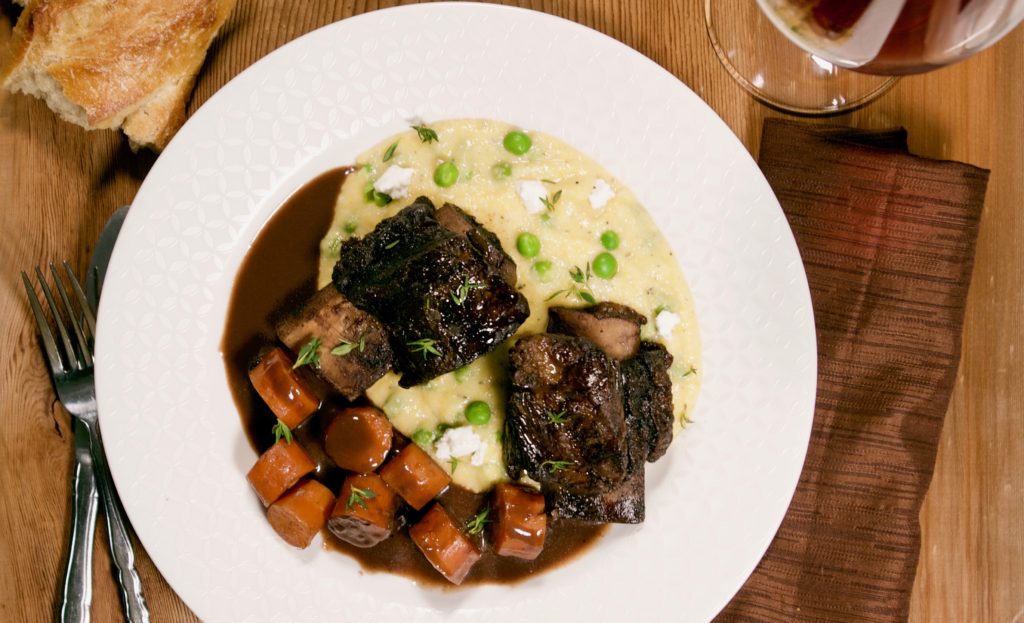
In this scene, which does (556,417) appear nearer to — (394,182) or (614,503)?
(614,503)

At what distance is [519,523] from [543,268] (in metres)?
1.26

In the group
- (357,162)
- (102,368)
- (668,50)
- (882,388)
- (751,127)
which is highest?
(668,50)

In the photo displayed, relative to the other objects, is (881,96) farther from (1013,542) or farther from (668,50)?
(1013,542)

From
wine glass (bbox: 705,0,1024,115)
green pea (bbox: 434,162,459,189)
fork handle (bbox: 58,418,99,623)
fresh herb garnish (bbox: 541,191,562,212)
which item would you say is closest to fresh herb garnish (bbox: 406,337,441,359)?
green pea (bbox: 434,162,459,189)

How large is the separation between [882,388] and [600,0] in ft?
8.06

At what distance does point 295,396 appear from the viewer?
364cm

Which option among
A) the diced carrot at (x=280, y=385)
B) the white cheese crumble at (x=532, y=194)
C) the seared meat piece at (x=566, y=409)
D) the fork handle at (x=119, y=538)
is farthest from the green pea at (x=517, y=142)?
the fork handle at (x=119, y=538)

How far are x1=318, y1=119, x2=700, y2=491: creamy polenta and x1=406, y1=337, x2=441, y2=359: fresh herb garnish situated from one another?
42 cm

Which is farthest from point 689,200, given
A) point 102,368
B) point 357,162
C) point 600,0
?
point 102,368

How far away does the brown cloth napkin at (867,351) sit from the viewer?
12.6ft

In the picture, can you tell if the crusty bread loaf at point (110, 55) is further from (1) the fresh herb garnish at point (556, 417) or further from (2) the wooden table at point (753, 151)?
(1) the fresh herb garnish at point (556, 417)

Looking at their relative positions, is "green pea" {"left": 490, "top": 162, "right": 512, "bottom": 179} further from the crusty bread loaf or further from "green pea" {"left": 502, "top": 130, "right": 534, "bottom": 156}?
the crusty bread loaf

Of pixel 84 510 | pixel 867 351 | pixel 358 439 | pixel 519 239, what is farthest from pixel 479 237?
pixel 84 510

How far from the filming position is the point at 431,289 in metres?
3.44
